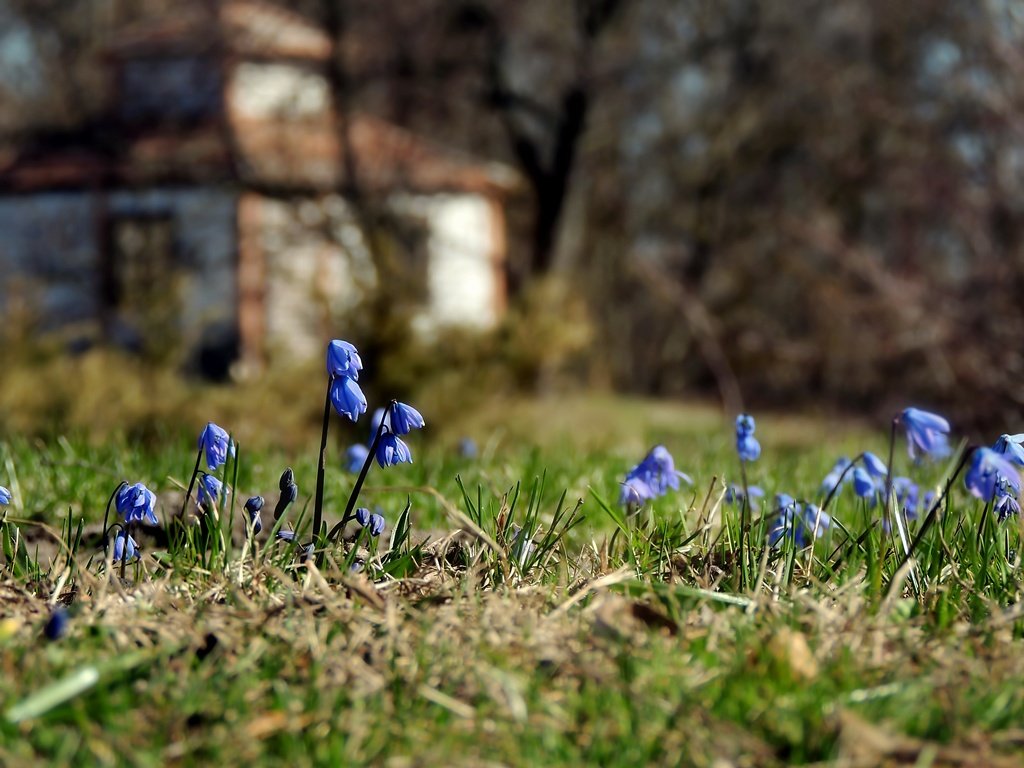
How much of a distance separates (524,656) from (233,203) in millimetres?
21686

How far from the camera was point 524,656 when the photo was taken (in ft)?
7.51

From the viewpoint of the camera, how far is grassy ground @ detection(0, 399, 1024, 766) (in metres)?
1.99

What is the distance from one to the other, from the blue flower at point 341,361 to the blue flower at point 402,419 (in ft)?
0.40

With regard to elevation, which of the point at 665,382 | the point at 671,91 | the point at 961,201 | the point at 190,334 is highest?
the point at 671,91

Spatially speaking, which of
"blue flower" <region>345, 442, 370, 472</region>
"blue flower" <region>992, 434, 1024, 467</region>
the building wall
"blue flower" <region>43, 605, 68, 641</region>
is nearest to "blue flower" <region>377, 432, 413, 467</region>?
"blue flower" <region>43, 605, 68, 641</region>

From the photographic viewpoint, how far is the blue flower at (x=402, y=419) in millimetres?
2879

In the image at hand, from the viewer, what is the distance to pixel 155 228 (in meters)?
23.2

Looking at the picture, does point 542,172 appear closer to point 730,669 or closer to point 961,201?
point 961,201

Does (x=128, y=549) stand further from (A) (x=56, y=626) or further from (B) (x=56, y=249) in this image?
(B) (x=56, y=249)

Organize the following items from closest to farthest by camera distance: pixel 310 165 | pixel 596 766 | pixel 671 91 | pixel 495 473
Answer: pixel 596 766
pixel 495 473
pixel 310 165
pixel 671 91

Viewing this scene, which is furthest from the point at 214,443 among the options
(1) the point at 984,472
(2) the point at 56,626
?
(1) the point at 984,472

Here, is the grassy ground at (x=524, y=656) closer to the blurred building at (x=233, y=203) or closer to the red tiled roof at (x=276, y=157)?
the blurred building at (x=233, y=203)

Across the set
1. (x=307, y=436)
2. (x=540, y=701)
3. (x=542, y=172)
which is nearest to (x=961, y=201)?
(x=307, y=436)

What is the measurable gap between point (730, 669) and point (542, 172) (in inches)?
809
